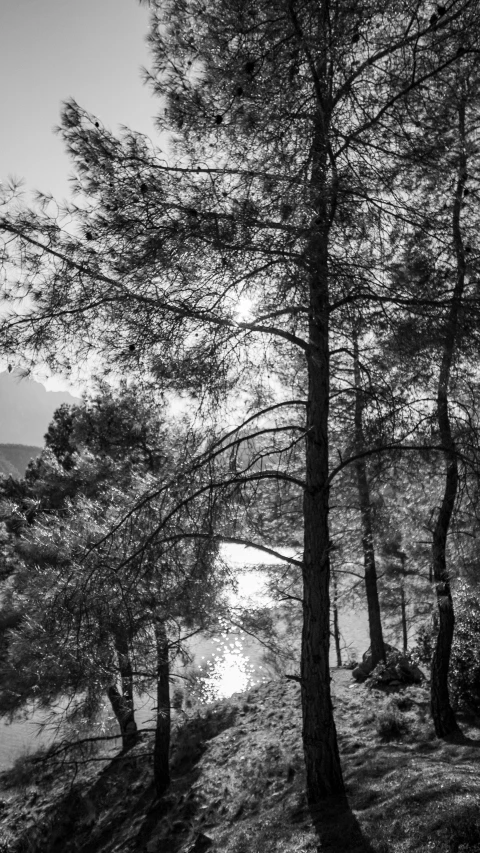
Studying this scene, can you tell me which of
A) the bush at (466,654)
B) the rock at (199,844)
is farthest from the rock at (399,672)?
the rock at (199,844)

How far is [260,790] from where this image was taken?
842 centimetres

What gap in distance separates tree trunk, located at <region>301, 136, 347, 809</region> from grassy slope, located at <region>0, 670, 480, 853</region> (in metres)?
0.45

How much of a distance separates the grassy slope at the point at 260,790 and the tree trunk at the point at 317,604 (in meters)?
0.45

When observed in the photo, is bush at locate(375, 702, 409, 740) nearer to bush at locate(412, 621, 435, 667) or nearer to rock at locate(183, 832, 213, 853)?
bush at locate(412, 621, 435, 667)

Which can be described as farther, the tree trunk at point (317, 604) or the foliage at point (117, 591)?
the tree trunk at point (317, 604)

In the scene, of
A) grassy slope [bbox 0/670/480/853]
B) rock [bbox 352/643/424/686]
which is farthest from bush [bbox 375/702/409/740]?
rock [bbox 352/643/424/686]

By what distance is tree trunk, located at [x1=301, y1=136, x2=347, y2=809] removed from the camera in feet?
19.2

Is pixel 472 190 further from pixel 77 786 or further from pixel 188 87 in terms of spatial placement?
pixel 77 786

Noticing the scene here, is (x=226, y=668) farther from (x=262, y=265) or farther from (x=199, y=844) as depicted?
(x=262, y=265)

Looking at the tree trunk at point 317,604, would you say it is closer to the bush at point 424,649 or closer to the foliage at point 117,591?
the foliage at point 117,591

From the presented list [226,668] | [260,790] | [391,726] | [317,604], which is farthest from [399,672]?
[226,668]

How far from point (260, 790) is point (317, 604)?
440cm

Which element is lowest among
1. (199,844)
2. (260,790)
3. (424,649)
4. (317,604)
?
(199,844)

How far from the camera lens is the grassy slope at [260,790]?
519 cm
